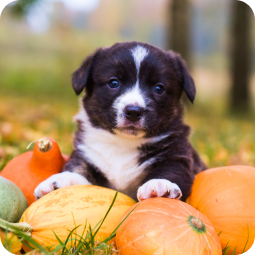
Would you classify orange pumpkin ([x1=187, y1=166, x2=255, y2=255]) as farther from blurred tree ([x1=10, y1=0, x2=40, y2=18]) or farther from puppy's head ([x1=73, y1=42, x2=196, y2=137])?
blurred tree ([x1=10, y1=0, x2=40, y2=18])

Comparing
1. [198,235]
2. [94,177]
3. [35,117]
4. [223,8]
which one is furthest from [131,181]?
[223,8]

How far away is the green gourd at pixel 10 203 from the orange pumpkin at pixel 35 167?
0.46 m

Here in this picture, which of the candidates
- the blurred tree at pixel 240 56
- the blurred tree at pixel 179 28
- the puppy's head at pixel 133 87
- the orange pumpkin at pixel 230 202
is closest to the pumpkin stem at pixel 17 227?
the puppy's head at pixel 133 87

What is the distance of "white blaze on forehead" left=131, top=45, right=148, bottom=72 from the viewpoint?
287 centimetres

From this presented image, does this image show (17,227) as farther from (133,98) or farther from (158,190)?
(133,98)

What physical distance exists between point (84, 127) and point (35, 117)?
372 cm

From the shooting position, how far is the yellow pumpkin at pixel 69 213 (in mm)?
2043

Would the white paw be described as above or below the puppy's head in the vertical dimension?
below

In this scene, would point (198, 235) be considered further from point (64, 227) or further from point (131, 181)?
point (131, 181)

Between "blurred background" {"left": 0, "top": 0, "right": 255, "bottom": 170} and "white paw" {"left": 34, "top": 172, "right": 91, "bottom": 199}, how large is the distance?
4.31 metres

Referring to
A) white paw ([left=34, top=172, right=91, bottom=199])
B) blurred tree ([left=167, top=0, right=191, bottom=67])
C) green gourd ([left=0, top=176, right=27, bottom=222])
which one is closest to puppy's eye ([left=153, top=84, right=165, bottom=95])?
white paw ([left=34, top=172, right=91, bottom=199])

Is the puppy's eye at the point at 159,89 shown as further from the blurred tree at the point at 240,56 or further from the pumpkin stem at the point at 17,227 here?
the blurred tree at the point at 240,56

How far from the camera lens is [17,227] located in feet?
6.47

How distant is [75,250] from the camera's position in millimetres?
1858
